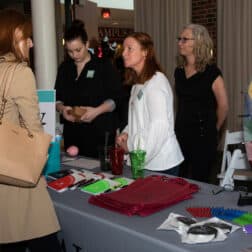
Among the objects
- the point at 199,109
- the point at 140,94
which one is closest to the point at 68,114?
the point at 140,94

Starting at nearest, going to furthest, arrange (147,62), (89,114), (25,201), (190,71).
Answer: (25,201), (147,62), (89,114), (190,71)

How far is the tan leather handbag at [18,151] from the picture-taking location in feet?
4.91

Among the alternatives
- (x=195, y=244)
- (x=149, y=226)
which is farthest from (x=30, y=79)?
(x=195, y=244)

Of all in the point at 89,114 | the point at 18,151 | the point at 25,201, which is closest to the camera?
the point at 18,151

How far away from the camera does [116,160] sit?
205 cm

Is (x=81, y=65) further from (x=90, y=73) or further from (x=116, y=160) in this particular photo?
(x=116, y=160)

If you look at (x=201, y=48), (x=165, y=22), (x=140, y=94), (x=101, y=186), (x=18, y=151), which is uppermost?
(x=165, y=22)

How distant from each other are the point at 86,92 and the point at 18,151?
129cm

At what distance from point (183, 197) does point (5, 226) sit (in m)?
0.65

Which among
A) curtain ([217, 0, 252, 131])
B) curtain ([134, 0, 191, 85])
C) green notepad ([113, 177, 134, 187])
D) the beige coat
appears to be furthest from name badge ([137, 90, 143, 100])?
curtain ([134, 0, 191, 85])

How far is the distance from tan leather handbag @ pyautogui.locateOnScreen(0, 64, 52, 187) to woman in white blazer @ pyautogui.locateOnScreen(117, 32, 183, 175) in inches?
23.6

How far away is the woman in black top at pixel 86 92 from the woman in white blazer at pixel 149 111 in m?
0.57

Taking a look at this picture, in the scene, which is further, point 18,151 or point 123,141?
point 123,141

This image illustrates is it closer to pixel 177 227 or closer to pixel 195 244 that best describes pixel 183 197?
pixel 177 227
